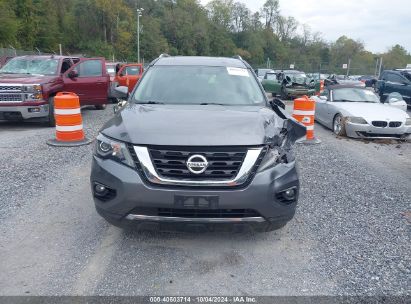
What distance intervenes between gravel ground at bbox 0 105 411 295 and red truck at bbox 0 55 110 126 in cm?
405

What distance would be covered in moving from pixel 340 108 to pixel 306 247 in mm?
7193

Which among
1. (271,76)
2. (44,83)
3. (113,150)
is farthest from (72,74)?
(271,76)

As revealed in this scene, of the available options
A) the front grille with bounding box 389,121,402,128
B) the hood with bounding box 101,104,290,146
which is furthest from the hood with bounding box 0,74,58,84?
the front grille with bounding box 389,121,402,128

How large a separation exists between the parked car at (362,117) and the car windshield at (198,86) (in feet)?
17.9

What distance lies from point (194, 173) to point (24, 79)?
311 inches

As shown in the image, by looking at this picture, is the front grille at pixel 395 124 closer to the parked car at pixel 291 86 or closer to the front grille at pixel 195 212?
the front grille at pixel 195 212

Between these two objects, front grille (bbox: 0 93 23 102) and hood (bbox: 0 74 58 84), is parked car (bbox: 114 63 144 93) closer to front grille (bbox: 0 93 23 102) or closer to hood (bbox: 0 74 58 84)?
hood (bbox: 0 74 58 84)

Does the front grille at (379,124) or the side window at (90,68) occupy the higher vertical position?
the side window at (90,68)

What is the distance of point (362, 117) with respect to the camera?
9477 mm

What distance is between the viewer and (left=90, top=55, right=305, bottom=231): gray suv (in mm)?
3229

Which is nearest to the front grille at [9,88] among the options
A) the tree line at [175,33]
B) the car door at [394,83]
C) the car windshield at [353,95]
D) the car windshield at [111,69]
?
the car windshield at [353,95]

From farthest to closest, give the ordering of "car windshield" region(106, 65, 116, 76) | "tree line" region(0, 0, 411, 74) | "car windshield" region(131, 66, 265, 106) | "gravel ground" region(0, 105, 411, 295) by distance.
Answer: "tree line" region(0, 0, 411, 74)
"car windshield" region(106, 65, 116, 76)
"car windshield" region(131, 66, 265, 106)
"gravel ground" region(0, 105, 411, 295)

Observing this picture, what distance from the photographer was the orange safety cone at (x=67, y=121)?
7895mm

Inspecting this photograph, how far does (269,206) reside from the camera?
334 centimetres
